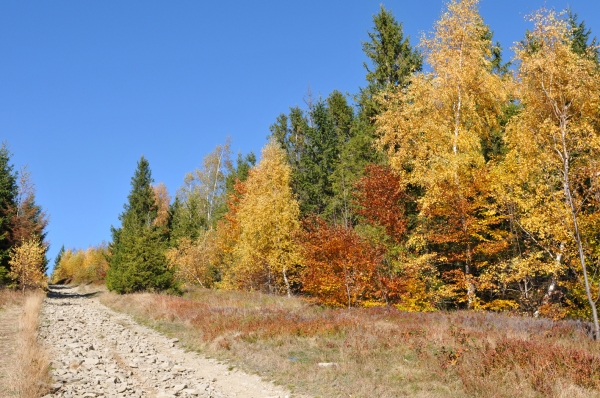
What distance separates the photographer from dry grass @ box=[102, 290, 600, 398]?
775 centimetres

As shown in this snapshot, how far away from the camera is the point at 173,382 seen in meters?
9.41

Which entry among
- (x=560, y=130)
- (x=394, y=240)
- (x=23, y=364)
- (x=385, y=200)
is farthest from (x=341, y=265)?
(x=23, y=364)

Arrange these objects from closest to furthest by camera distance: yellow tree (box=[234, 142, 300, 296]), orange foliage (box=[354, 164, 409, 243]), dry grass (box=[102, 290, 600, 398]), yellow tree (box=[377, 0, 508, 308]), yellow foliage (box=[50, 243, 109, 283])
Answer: dry grass (box=[102, 290, 600, 398]) → yellow tree (box=[377, 0, 508, 308]) → orange foliage (box=[354, 164, 409, 243]) → yellow tree (box=[234, 142, 300, 296]) → yellow foliage (box=[50, 243, 109, 283])

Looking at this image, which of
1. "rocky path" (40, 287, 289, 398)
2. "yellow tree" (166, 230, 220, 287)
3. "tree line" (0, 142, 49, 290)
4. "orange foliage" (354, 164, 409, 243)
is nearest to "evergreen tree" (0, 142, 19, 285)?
"tree line" (0, 142, 49, 290)

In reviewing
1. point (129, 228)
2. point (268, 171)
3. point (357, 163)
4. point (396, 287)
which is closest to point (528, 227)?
point (396, 287)

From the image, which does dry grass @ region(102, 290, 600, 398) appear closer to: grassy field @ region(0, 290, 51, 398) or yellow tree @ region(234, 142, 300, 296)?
grassy field @ region(0, 290, 51, 398)

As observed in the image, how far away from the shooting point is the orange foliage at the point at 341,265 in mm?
20125

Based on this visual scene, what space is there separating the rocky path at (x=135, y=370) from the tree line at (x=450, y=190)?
9.17m

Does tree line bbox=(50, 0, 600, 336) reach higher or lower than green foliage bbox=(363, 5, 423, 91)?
lower

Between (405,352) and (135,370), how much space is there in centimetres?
732

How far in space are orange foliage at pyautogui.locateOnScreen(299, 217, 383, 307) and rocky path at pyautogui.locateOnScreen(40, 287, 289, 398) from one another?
→ 856 cm

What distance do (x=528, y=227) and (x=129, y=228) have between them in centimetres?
4127

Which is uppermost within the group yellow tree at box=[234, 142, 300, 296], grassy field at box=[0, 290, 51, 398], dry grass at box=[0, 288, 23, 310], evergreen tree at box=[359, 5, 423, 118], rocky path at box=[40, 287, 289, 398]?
evergreen tree at box=[359, 5, 423, 118]

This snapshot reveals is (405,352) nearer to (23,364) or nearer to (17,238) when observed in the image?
(23,364)
